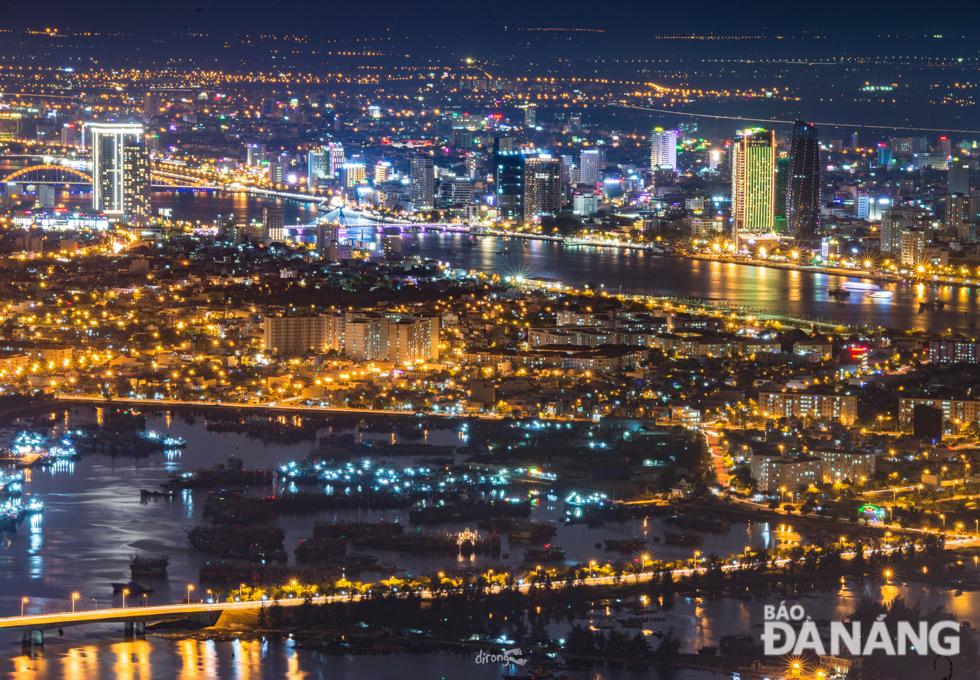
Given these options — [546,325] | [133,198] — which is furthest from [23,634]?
[133,198]

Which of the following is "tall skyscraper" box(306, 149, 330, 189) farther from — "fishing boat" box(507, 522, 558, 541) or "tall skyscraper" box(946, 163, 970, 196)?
"fishing boat" box(507, 522, 558, 541)

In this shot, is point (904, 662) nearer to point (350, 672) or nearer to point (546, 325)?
point (350, 672)

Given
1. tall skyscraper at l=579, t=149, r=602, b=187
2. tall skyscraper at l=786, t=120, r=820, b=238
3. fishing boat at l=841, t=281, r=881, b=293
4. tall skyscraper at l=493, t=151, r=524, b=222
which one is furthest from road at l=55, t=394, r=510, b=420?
tall skyscraper at l=579, t=149, r=602, b=187

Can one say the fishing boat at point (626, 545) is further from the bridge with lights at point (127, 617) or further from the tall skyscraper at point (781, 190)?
the tall skyscraper at point (781, 190)

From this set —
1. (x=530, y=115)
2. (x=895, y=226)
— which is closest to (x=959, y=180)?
(x=895, y=226)

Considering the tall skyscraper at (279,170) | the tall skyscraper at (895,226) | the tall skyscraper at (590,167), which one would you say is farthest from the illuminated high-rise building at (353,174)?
the tall skyscraper at (895,226)

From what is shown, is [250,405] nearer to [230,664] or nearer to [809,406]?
[809,406]
